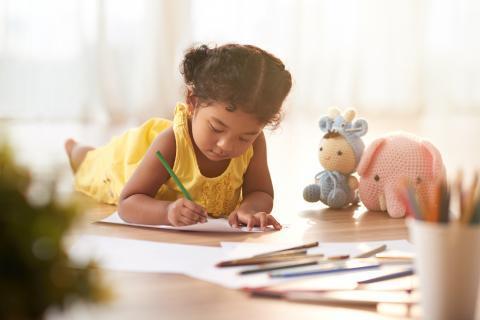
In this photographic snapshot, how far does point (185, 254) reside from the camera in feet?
2.99

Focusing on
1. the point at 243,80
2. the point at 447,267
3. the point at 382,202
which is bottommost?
the point at 382,202

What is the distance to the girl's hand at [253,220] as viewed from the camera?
1.12 meters

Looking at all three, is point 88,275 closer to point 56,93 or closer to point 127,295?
point 127,295

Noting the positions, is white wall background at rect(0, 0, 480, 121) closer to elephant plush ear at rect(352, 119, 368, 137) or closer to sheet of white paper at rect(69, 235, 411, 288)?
elephant plush ear at rect(352, 119, 368, 137)

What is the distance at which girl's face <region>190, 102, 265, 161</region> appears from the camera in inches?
44.4

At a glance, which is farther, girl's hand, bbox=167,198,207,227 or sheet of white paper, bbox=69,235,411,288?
girl's hand, bbox=167,198,207,227

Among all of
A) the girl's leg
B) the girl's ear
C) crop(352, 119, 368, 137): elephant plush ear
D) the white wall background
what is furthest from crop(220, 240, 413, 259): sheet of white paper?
the white wall background

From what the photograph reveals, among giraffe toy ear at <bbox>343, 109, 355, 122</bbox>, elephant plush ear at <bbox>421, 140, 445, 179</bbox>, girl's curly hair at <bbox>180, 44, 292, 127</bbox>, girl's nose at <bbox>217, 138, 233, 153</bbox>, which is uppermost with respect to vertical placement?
girl's curly hair at <bbox>180, 44, 292, 127</bbox>

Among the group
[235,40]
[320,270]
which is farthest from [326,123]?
[235,40]

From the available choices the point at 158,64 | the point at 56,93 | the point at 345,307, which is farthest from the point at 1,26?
the point at 345,307

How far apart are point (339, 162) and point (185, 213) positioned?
0.42m

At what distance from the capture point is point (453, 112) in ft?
10.2

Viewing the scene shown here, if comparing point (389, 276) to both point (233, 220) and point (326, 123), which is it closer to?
point (233, 220)

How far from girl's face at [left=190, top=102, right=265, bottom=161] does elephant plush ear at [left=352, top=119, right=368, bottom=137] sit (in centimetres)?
31
